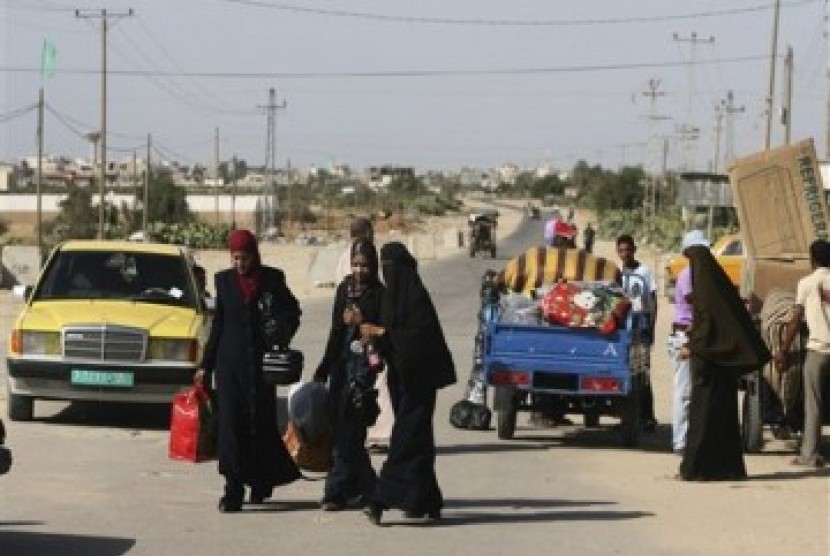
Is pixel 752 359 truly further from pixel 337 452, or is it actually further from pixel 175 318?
pixel 175 318

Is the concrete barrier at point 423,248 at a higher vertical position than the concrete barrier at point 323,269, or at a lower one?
lower

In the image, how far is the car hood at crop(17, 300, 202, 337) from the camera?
14.8m

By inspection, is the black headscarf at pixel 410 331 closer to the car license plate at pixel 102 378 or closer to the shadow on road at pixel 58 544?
the shadow on road at pixel 58 544

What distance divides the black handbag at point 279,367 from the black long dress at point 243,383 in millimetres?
42

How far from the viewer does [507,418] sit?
48.3 ft

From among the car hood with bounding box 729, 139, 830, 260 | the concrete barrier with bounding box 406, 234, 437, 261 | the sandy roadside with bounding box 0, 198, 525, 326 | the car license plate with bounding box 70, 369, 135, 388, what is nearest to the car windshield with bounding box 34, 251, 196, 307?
the car license plate with bounding box 70, 369, 135, 388

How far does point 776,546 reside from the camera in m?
9.67

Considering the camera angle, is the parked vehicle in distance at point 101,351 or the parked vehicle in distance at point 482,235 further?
the parked vehicle in distance at point 482,235

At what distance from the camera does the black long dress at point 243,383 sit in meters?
10.2

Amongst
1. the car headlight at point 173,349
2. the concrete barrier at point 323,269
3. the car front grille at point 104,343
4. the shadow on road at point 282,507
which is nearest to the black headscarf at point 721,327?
the shadow on road at point 282,507

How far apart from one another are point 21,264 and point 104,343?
1243 inches

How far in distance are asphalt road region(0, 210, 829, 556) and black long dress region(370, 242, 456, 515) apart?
231 millimetres

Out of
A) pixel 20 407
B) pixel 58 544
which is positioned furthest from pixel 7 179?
pixel 58 544

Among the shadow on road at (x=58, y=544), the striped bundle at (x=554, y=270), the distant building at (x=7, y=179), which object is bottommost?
the distant building at (x=7, y=179)
